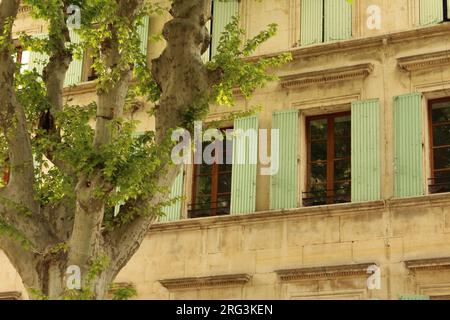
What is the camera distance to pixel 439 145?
2019 centimetres

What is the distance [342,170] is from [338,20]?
2938 mm

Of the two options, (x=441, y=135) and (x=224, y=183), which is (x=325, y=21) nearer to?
(x=441, y=135)

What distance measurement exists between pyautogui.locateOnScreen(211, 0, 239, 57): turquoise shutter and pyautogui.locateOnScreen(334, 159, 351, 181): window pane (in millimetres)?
3705

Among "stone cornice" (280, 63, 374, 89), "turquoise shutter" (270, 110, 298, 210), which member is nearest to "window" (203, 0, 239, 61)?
"stone cornice" (280, 63, 374, 89)

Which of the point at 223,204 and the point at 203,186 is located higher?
the point at 203,186

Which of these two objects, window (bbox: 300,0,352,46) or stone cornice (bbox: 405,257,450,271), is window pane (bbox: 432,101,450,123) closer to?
window (bbox: 300,0,352,46)

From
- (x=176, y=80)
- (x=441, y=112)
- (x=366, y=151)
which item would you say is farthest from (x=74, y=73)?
(x=176, y=80)

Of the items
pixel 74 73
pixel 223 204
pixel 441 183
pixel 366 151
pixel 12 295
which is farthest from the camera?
pixel 74 73

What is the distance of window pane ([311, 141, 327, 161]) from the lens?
21.2 metres

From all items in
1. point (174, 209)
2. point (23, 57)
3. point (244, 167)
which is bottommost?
point (174, 209)

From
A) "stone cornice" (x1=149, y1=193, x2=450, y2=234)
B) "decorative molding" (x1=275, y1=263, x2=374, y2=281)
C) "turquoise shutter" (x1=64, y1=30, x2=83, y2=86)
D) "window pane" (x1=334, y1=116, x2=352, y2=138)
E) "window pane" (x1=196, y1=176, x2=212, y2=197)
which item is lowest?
"decorative molding" (x1=275, y1=263, x2=374, y2=281)

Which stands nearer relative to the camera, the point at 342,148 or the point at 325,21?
the point at 342,148
